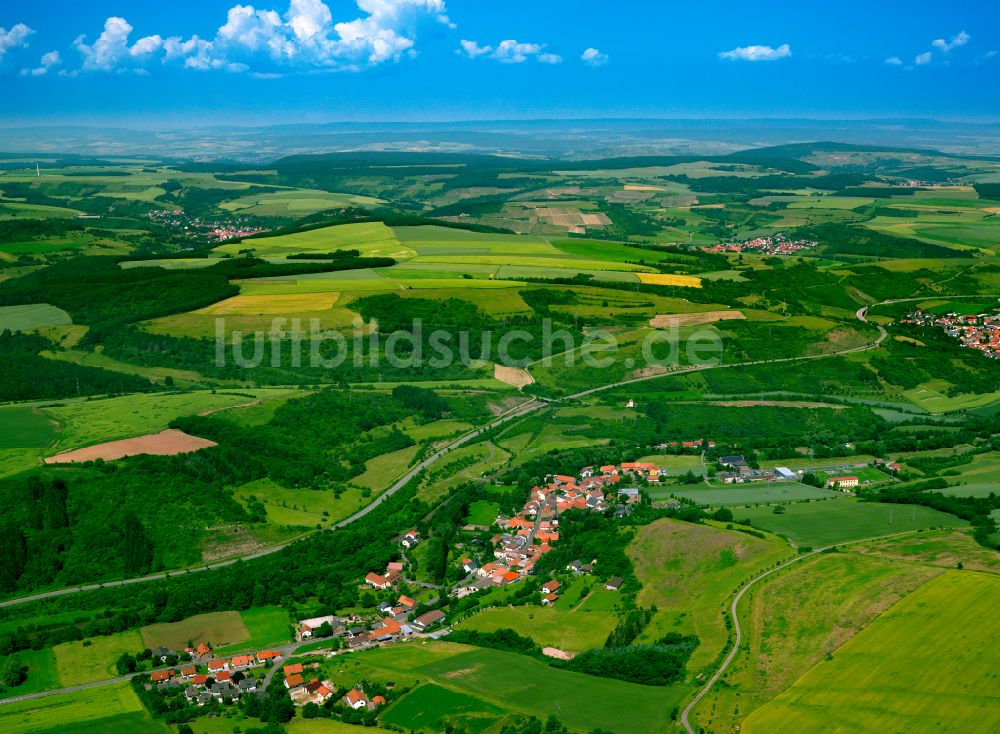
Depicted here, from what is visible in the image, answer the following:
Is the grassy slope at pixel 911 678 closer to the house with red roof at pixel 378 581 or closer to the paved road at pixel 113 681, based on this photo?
the paved road at pixel 113 681

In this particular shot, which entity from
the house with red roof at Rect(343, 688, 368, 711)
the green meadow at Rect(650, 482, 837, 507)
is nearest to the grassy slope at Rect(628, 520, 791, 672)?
the green meadow at Rect(650, 482, 837, 507)

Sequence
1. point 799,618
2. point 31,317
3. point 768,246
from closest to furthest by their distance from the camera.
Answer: point 799,618 < point 31,317 < point 768,246

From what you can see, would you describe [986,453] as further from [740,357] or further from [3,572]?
[3,572]

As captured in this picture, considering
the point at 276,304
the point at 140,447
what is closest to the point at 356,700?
the point at 140,447

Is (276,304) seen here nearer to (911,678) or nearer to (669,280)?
(669,280)

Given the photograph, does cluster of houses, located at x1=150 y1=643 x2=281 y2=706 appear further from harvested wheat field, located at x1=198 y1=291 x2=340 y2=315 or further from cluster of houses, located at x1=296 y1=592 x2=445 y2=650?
harvested wheat field, located at x1=198 y1=291 x2=340 y2=315
